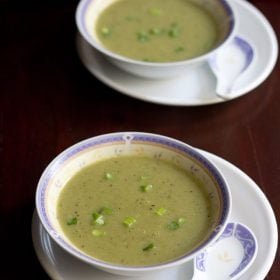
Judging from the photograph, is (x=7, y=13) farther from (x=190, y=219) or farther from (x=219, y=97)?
(x=190, y=219)

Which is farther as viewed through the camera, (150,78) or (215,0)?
(215,0)

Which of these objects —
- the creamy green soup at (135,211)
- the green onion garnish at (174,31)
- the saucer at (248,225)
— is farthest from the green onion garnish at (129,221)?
the green onion garnish at (174,31)

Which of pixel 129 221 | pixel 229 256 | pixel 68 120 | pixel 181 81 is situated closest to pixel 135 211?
Answer: pixel 129 221

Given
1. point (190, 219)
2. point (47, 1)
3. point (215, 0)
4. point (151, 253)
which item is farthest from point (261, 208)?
point (47, 1)

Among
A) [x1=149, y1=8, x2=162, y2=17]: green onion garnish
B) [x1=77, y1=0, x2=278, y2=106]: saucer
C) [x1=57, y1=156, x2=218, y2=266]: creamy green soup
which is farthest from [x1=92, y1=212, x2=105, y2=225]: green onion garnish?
[x1=149, y1=8, x2=162, y2=17]: green onion garnish

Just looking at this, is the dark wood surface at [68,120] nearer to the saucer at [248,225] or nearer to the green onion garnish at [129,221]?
the saucer at [248,225]

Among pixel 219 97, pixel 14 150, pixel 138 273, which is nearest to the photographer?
pixel 138 273
